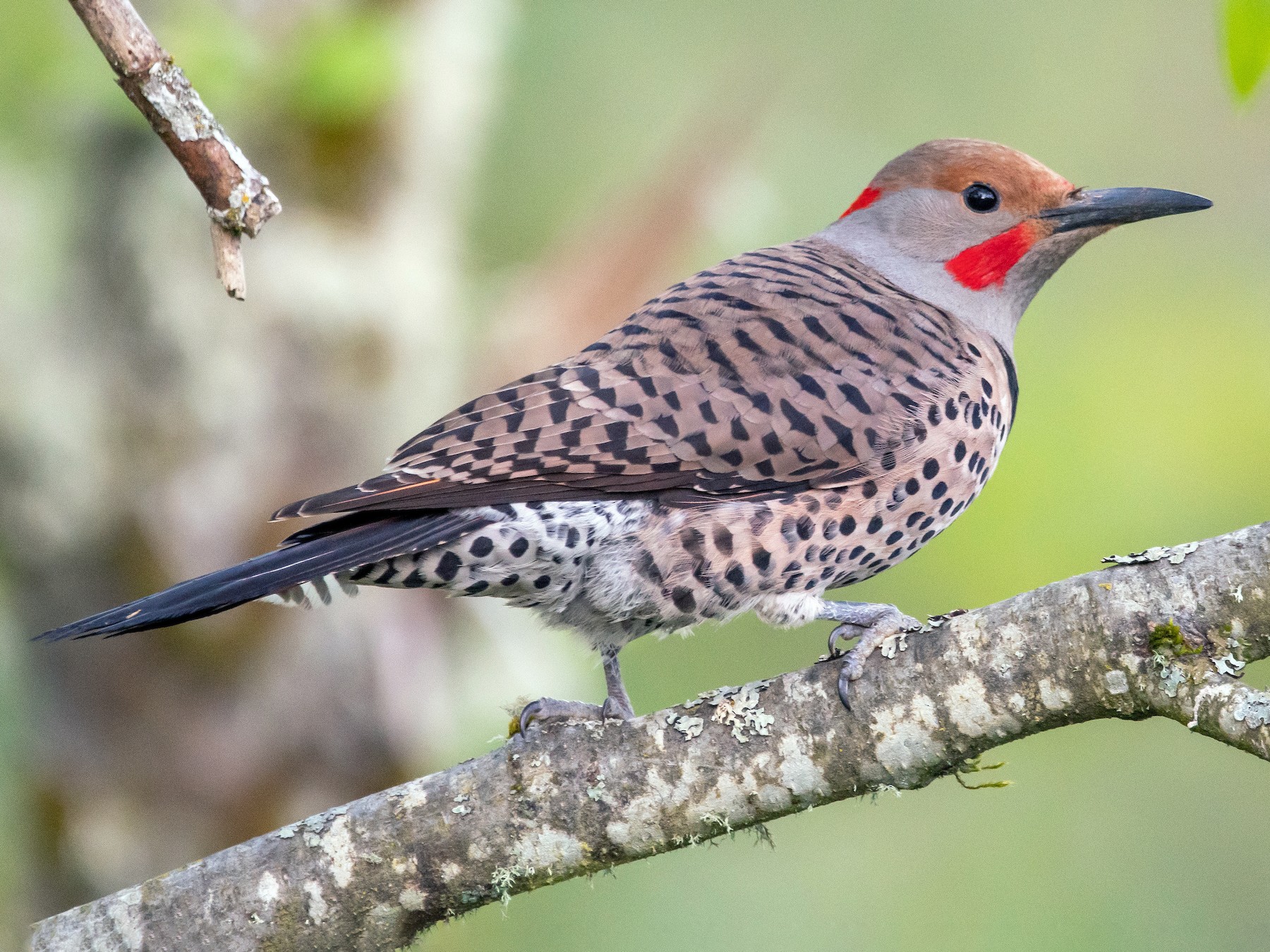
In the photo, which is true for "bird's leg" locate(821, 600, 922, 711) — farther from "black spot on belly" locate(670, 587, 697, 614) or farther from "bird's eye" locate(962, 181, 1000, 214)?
"bird's eye" locate(962, 181, 1000, 214)

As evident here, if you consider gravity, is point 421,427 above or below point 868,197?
above

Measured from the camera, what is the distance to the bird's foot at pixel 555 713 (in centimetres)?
322

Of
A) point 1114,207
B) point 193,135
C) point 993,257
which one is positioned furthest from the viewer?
point 993,257

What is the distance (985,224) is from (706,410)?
4.58 feet

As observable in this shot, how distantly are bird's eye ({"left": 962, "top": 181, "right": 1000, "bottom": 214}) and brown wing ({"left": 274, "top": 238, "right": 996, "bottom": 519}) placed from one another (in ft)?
1.88

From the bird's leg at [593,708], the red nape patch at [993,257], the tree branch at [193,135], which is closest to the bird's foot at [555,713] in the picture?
the bird's leg at [593,708]

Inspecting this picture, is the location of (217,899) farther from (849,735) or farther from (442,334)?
(442,334)

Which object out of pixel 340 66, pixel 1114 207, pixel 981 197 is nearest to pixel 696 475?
pixel 981 197

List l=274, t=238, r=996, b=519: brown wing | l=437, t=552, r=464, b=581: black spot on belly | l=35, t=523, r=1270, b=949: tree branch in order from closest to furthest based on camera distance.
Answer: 1. l=35, t=523, r=1270, b=949: tree branch
2. l=437, t=552, r=464, b=581: black spot on belly
3. l=274, t=238, r=996, b=519: brown wing

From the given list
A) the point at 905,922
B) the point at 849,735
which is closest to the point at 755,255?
the point at 849,735

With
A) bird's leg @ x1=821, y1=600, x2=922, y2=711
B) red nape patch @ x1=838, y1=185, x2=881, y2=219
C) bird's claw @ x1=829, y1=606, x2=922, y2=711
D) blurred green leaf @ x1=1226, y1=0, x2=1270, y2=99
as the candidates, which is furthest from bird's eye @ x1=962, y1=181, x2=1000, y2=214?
blurred green leaf @ x1=1226, y1=0, x2=1270, y2=99

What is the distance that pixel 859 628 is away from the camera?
3.25 m

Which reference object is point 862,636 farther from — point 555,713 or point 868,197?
point 868,197

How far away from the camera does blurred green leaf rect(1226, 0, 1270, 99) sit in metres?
2.02
